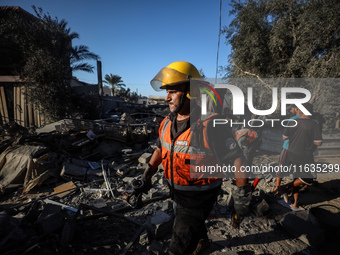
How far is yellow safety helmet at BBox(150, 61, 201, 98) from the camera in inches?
78.5

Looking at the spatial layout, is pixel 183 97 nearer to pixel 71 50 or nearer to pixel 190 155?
pixel 190 155

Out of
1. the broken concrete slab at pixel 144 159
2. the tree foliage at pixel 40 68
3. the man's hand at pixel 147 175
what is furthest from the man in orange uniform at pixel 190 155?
the tree foliage at pixel 40 68

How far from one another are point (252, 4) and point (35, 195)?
15.1m

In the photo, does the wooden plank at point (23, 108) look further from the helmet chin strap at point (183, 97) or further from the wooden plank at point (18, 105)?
the helmet chin strap at point (183, 97)

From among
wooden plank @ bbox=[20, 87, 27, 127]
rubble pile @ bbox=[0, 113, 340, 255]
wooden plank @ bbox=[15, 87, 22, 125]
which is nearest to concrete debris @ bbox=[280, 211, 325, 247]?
rubble pile @ bbox=[0, 113, 340, 255]

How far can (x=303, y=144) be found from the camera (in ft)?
12.3

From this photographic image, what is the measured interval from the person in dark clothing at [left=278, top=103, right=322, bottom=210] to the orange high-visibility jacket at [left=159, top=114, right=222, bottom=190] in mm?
2997

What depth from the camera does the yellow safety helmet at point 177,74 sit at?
2.00m

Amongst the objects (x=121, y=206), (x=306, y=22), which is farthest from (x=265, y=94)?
(x=121, y=206)

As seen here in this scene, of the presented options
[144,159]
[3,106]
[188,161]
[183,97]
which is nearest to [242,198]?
[188,161]

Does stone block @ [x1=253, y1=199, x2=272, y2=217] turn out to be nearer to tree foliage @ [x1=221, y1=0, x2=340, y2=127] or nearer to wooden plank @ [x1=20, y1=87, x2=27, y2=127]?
tree foliage @ [x1=221, y1=0, x2=340, y2=127]

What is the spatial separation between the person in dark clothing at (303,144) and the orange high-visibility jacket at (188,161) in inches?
118

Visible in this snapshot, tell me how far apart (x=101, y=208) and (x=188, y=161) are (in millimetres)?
2758

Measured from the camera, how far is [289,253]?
2750mm
